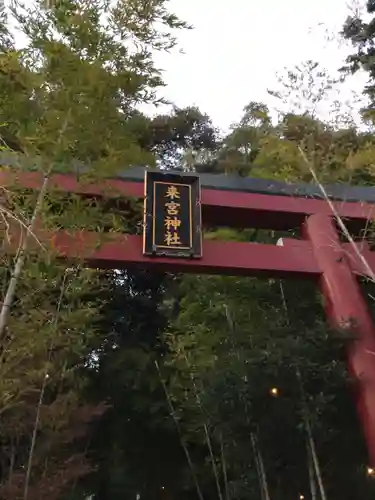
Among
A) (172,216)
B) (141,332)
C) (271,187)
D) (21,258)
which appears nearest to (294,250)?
(271,187)

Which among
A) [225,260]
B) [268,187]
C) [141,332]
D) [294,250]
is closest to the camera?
[225,260]

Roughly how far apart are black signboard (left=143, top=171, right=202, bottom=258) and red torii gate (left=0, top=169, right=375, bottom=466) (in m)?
0.09

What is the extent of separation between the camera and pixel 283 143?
456cm

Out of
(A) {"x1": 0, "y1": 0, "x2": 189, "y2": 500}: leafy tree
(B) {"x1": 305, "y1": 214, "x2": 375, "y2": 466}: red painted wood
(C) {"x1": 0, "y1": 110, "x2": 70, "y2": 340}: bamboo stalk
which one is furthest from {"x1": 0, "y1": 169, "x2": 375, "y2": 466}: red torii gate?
(C) {"x1": 0, "y1": 110, "x2": 70, "y2": 340}: bamboo stalk

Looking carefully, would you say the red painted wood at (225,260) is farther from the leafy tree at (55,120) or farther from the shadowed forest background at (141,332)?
the leafy tree at (55,120)

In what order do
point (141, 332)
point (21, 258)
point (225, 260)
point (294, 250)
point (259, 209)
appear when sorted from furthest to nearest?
1. point (141, 332)
2. point (259, 209)
3. point (294, 250)
4. point (225, 260)
5. point (21, 258)

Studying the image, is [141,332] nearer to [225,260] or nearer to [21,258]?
[225,260]

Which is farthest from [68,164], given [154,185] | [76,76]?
[154,185]

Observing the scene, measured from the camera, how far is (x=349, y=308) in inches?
179

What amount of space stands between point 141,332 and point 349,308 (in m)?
2.90

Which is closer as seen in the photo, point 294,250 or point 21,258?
point 21,258

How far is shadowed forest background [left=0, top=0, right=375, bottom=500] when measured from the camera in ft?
8.95

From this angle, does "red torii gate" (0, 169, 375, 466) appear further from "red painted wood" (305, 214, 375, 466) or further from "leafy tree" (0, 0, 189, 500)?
"leafy tree" (0, 0, 189, 500)

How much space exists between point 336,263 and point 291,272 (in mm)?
417
